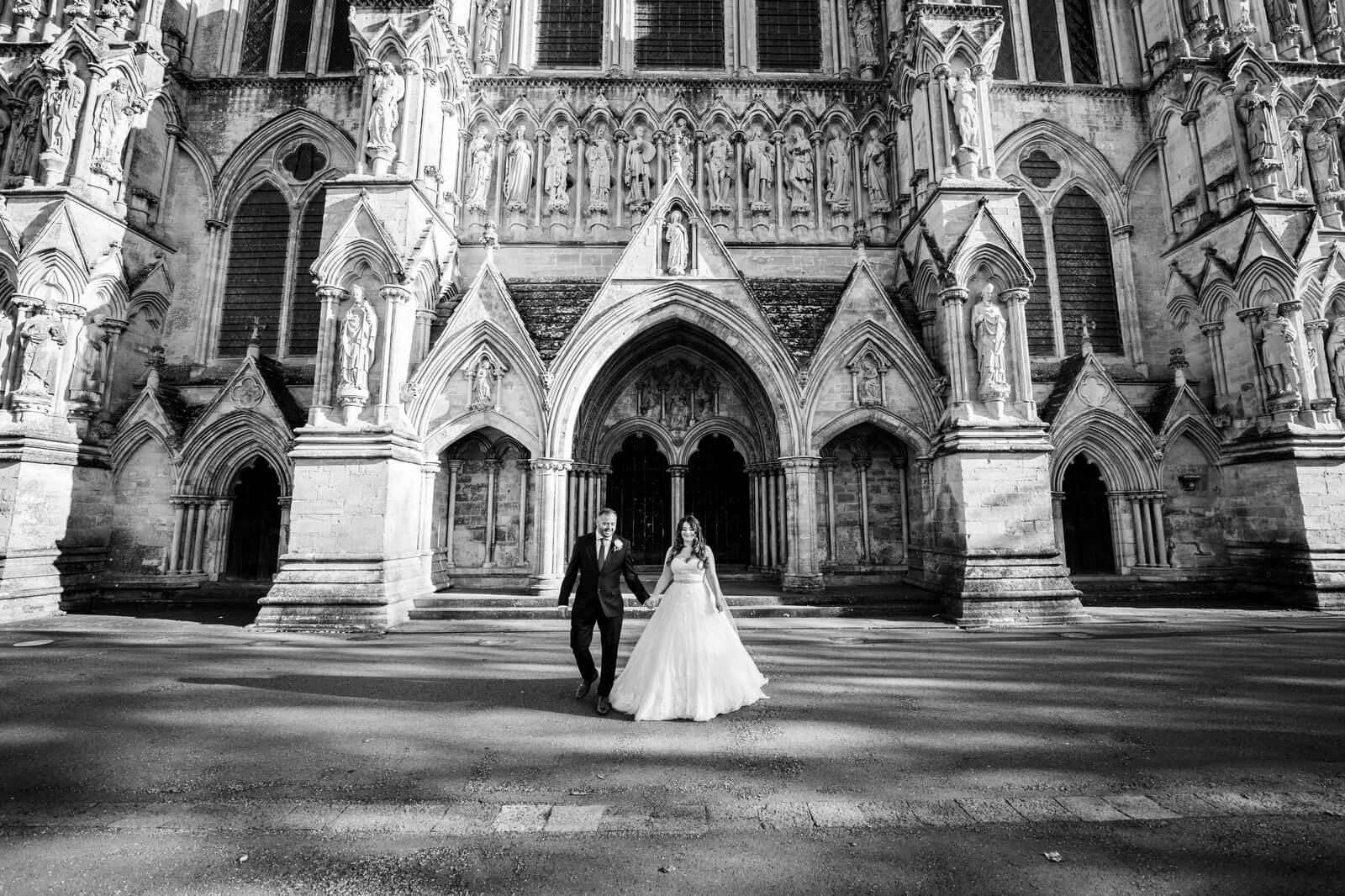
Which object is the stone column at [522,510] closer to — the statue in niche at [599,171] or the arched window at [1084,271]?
the statue in niche at [599,171]

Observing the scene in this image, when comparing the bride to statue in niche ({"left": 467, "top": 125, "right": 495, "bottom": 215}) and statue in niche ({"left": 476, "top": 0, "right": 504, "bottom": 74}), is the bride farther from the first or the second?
statue in niche ({"left": 476, "top": 0, "right": 504, "bottom": 74})

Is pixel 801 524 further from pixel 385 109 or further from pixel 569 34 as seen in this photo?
pixel 569 34

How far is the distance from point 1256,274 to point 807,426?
10.4m

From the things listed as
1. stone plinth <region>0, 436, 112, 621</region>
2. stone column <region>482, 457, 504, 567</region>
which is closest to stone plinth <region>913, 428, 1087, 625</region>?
stone column <region>482, 457, 504, 567</region>

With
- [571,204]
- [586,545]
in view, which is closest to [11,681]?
[586,545]

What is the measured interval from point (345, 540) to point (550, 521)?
3631 millimetres

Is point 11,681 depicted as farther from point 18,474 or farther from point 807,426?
point 807,426

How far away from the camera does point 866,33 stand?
15.5 meters

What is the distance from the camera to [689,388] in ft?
46.9

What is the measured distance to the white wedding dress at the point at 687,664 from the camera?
547cm

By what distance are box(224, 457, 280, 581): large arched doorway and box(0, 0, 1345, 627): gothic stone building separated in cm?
10

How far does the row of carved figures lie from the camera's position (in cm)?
1455

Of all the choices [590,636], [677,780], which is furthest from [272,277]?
[677,780]

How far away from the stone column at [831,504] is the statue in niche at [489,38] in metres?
13.0
